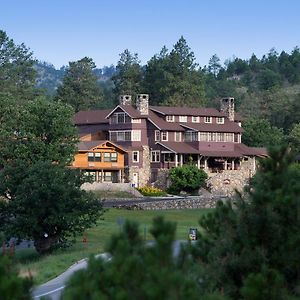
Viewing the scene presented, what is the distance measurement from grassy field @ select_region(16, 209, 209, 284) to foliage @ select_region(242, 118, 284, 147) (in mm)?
32695

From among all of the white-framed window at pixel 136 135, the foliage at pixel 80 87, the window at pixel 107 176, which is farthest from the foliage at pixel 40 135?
the foliage at pixel 80 87

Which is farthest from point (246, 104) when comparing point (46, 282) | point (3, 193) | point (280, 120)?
point (46, 282)

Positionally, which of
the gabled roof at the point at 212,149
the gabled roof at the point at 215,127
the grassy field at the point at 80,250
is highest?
the gabled roof at the point at 215,127

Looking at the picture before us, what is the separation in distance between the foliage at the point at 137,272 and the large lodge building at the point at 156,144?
60.0m

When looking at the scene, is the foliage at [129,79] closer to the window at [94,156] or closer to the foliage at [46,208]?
the window at [94,156]

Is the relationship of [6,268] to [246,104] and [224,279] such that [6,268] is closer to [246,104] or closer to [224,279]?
[224,279]

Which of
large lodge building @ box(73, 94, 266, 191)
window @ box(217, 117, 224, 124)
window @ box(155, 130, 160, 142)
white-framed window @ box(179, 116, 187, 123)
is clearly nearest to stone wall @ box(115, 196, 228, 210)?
large lodge building @ box(73, 94, 266, 191)

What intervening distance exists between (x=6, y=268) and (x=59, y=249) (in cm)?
2574

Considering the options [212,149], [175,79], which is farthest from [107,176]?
[175,79]

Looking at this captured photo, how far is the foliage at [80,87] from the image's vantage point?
3979 inches

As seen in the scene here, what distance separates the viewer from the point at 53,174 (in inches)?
1334

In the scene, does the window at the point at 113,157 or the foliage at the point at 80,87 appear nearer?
the window at the point at 113,157

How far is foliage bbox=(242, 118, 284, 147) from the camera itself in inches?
3330

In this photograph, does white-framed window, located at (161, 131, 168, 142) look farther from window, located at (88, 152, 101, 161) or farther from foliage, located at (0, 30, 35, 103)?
foliage, located at (0, 30, 35, 103)
